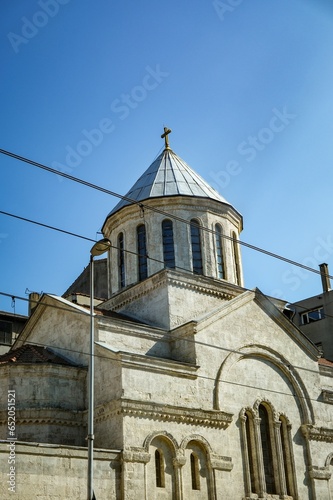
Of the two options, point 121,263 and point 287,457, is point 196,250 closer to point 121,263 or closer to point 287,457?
point 121,263

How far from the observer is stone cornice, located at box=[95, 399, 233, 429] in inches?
745

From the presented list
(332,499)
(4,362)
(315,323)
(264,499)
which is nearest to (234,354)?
(264,499)

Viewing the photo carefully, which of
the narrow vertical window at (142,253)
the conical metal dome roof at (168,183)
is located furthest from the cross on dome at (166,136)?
the narrow vertical window at (142,253)

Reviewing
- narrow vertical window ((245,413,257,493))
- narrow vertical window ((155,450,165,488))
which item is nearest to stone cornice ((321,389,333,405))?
narrow vertical window ((245,413,257,493))

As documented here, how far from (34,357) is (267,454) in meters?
8.82

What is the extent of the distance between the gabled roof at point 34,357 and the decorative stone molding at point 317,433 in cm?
905

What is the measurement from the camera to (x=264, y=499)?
21078mm

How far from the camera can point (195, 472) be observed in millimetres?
19781

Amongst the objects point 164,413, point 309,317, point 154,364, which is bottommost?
point 164,413

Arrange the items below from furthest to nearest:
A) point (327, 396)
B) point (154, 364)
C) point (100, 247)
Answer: point (327, 396) → point (154, 364) → point (100, 247)

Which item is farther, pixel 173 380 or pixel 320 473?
pixel 320 473

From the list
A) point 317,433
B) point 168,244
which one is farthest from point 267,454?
point 168,244

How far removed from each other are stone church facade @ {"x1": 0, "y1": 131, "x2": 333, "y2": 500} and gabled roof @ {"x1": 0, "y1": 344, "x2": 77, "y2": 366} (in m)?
0.07

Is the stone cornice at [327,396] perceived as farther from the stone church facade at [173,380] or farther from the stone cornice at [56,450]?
the stone cornice at [56,450]
